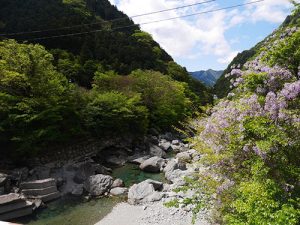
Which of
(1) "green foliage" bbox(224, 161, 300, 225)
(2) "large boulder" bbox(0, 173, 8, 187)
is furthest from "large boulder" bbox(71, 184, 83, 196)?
(1) "green foliage" bbox(224, 161, 300, 225)

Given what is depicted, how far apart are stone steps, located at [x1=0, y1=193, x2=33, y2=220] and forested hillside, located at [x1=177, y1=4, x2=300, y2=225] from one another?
9596mm

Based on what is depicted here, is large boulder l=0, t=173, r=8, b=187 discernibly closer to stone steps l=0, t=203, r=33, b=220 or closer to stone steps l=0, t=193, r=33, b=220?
Result: stone steps l=0, t=193, r=33, b=220

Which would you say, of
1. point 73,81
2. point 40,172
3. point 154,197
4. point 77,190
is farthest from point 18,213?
point 73,81

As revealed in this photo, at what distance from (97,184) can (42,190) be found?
3.10m

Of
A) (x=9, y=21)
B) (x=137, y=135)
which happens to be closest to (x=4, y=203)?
(x=137, y=135)

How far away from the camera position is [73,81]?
1590 inches

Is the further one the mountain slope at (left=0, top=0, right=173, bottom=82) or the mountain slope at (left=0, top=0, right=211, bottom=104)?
the mountain slope at (left=0, top=0, right=173, bottom=82)

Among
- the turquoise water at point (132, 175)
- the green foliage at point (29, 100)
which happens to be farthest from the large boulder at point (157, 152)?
the green foliage at point (29, 100)

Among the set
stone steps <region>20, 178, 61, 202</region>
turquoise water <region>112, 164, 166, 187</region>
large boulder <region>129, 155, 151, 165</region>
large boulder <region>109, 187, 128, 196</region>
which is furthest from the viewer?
large boulder <region>129, 155, 151, 165</region>

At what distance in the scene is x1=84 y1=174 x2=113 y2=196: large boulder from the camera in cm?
1798

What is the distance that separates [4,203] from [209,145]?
34.0ft

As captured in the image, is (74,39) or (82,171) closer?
(82,171)

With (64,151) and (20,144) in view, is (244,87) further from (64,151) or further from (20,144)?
(64,151)

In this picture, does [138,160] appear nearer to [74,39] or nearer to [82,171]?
[82,171]
